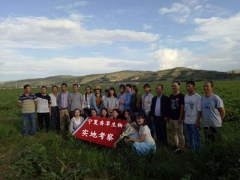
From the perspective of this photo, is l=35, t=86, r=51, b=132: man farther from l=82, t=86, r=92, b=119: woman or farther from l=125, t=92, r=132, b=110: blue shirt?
l=125, t=92, r=132, b=110: blue shirt

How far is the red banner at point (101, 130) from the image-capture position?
680 centimetres

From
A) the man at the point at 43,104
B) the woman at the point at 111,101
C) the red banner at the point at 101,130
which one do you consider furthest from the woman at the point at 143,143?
the man at the point at 43,104

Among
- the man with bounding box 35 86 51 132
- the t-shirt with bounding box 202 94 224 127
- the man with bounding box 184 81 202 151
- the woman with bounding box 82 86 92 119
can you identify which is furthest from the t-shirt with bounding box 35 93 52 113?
the t-shirt with bounding box 202 94 224 127

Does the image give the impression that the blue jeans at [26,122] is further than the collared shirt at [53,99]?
No

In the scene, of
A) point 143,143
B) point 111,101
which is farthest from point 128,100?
point 143,143

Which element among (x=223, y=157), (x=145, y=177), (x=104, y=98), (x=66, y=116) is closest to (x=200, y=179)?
(x=223, y=157)

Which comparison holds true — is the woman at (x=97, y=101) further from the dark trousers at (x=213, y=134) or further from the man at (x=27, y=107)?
the dark trousers at (x=213, y=134)

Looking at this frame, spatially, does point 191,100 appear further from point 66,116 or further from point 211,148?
point 66,116

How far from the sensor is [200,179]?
3.92 metres

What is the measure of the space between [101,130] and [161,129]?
1.90m

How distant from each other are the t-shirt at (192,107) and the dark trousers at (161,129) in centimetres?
105

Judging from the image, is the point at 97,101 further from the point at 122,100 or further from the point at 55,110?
the point at 55,110

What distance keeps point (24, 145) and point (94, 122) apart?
2430 mm

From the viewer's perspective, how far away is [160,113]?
6.95 metres
